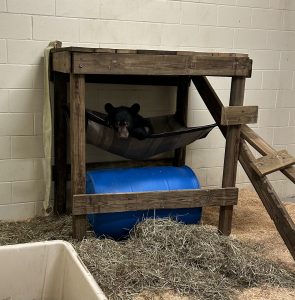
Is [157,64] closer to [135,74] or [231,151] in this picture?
[135,74]

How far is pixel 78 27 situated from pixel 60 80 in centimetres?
43

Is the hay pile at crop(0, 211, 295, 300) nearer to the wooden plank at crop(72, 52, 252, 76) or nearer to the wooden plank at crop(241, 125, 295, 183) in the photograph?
the wooden plank at crop(241, 125, 295, 183)

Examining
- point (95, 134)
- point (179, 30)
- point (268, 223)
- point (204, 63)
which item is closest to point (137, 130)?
point (95, 134)

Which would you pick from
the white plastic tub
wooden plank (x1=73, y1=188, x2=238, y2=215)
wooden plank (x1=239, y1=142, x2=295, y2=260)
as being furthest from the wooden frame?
the white plastic tub

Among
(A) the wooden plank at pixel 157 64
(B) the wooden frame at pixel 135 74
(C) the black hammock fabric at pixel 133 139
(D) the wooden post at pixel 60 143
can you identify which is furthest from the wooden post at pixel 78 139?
(D) the wooden post at pixel 60 143

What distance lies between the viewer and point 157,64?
8.39 ft

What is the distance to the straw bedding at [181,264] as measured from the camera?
2281mm

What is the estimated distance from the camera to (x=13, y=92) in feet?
10.3

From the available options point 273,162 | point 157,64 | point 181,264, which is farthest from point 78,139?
point 273,162

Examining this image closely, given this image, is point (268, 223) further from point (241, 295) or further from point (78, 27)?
point (78, 27)

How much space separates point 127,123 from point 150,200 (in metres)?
0.54

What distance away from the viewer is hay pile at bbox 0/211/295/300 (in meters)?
2.28

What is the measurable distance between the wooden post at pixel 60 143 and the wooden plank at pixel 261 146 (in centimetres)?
131

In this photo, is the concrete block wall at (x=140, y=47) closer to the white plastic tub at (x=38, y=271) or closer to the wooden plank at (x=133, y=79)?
the wooden plank at (x=133, y=79)
